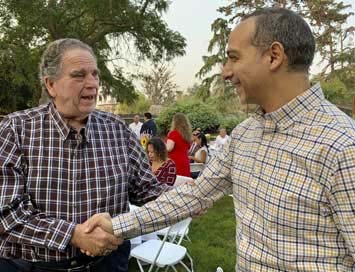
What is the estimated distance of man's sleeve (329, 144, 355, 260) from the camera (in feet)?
3.53

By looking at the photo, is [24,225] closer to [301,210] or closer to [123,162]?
[123,162]

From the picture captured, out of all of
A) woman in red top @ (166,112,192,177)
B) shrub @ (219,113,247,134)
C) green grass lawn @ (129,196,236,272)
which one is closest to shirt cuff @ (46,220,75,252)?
green grass lawn @ (129,196,236,272)

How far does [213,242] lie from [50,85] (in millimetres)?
3814

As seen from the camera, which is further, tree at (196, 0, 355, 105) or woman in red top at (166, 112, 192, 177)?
tree at (196, 0, 355, 105)

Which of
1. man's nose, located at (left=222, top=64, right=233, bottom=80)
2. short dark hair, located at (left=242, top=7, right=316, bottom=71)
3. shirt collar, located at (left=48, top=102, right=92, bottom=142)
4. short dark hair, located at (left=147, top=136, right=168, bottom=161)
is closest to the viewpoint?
short dark hair, located at (left=242, top=7, right=316, bottom=71)

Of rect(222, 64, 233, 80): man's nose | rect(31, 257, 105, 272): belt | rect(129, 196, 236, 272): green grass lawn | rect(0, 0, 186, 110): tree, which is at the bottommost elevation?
rect(129, 196, 236, 272): green grass lawn

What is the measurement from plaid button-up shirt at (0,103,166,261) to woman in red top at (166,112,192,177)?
4.35 metres

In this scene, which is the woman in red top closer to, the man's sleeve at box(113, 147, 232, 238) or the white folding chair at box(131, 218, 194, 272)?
the white folding chair at box(131, 218, 194, 272)

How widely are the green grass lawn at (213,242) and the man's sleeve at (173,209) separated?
2.75 m

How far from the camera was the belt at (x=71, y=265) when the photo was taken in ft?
5.41

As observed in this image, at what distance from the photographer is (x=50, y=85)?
1810 millimetres

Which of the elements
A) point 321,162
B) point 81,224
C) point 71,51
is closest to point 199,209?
point 81,224

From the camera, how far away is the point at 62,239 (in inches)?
62.2

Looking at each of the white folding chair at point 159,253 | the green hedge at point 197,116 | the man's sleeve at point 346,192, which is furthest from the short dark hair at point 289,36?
the green hedge at point 197,116
